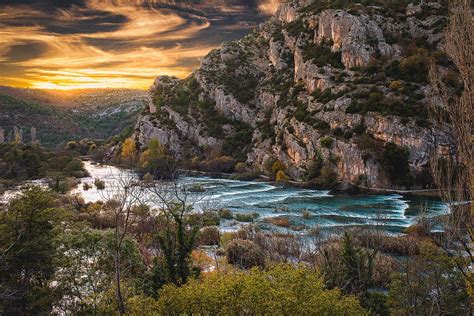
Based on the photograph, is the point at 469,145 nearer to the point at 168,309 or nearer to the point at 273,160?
the point at 168,309

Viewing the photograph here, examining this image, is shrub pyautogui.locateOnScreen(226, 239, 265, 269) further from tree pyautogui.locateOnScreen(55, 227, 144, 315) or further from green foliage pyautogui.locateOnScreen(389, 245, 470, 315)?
green foliage pyautogui.locateOnScreen(389, 245, 470, 315)

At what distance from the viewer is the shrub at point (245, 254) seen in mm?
27484

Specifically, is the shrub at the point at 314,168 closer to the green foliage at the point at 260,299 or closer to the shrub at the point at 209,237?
the shrub at the point at 209,237

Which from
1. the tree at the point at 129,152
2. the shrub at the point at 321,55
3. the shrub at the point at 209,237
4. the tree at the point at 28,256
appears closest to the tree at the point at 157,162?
the tree at the point at 129,152

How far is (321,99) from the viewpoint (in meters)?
86.2

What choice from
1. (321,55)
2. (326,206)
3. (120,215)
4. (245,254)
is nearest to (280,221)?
(326,206)

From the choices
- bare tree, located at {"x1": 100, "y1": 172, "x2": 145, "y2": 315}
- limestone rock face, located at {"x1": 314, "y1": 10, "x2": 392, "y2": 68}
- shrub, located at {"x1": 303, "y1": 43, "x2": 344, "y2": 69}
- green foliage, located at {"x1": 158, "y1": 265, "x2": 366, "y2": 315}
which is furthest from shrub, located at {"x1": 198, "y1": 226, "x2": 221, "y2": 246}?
shrub, located at {"x1": 303, "y1": 43, "x2": 344, "y2": 69}

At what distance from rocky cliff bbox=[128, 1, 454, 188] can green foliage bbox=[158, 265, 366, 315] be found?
177 ft

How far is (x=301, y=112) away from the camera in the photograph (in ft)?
291

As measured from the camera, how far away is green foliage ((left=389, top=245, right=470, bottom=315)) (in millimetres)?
16609

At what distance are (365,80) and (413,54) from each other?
39.5 ft

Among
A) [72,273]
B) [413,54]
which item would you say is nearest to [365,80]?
[413,54]

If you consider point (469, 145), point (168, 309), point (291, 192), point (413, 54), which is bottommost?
point (291, 192)

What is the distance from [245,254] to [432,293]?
13.1 meters
